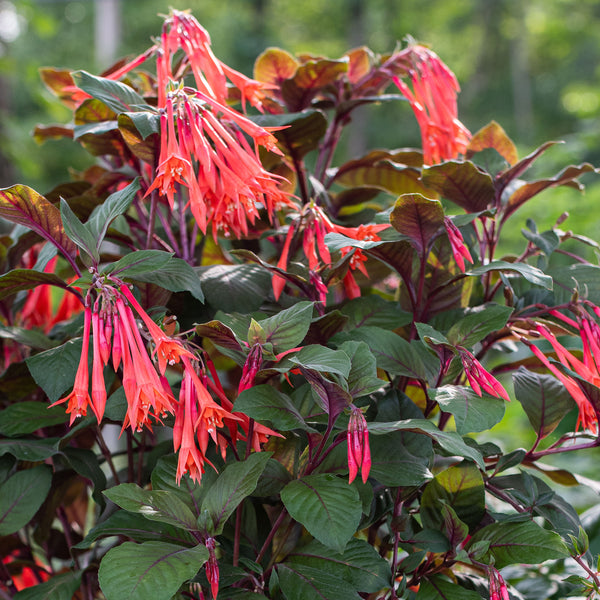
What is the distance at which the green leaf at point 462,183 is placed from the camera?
77 centimetres

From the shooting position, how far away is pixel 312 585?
617mm

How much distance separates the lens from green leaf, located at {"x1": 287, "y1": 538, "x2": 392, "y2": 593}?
0.64 meters

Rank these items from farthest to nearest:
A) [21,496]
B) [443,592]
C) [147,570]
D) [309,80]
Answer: [309,80], [21,496], [443,592], [147,570]

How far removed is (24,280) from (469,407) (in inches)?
19.5

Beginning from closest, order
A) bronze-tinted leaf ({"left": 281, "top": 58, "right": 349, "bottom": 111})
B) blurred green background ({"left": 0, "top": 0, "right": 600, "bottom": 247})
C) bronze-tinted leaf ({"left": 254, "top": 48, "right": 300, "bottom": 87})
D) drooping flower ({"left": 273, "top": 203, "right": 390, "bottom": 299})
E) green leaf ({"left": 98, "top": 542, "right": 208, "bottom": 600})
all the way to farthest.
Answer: green leaf ({"left": 98, "top": 542, "right": 208, "bottom": 600})
drooping flower ({"left": 273, "top": 203, "right": 390, "bottom": 299})
bronze-tinted leaf ({"left": 281, "top": 58, "right": 349, "bottom": 111})
bronze-tinted leaf ({"left": 254, "top": 48, "right": 300, "bottom": 87})
blurred green background ({"left": 0, "top": 0, "right": 600, "bottom": 247})

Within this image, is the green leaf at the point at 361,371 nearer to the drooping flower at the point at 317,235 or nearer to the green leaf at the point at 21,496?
the drooping flower at the point at 317,235

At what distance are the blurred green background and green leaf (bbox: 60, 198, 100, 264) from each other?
30.1ft

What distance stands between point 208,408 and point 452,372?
0.28m

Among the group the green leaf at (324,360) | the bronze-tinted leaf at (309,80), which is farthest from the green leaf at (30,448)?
the bronze-tinted leaf at (309,80)

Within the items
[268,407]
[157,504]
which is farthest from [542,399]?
[157,504]

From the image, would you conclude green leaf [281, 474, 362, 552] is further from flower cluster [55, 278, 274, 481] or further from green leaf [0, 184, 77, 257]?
green leaf [0, 184, 77, 257]

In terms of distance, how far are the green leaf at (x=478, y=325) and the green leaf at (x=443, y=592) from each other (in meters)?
A: 0.25

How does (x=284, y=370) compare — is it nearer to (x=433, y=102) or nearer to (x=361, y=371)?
(x=361, y=371)

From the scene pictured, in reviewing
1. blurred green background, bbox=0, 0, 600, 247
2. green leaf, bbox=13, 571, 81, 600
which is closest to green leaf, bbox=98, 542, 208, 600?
green leaf, bbox=13, 571, 81, 600
